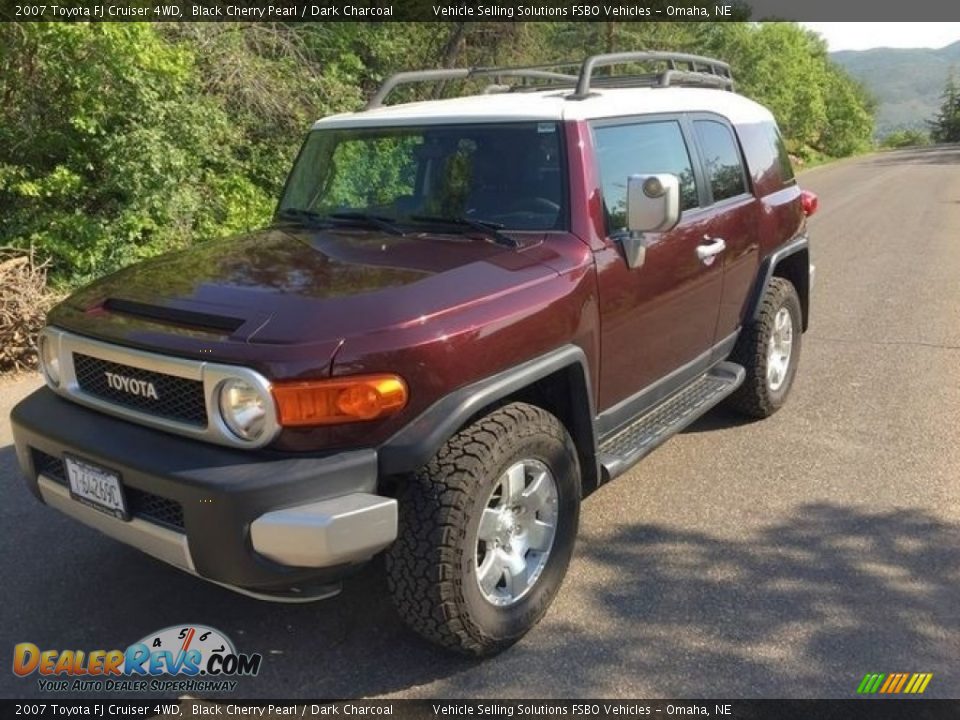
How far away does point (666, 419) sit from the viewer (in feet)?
13.2

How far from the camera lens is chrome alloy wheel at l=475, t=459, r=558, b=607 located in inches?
116

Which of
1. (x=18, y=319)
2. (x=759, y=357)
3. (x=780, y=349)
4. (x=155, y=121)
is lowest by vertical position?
(x=780, y=349)

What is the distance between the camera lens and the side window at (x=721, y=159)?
14.4 ft

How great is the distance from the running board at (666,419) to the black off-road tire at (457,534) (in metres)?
0.64

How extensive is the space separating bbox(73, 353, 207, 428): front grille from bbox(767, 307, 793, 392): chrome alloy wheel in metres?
3.58

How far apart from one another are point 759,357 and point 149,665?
357cm

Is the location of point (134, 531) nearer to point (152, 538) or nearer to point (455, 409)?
point (152, 538)

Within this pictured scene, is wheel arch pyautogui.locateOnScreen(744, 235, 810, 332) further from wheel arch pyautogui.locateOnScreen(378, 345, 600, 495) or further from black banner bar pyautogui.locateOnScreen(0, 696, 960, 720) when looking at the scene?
black banner bar pyautogui.locateOnScreen(0, 696, 960, 720)

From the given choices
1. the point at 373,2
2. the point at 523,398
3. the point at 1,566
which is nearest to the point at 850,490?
the point at 523,398

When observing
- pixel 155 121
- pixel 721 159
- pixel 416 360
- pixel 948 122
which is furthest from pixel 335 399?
pixel 948 122

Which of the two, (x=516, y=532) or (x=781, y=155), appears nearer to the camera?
(x=516, y=532)

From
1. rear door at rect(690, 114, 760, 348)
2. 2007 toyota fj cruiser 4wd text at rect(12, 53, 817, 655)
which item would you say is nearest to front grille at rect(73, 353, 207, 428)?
2007 toyota fj cruiser 4wd text at rect(12, 53, 817, 655)

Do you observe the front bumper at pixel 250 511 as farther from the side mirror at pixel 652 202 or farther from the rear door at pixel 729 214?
the rear door at pixel 729 214

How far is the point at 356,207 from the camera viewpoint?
383cm
